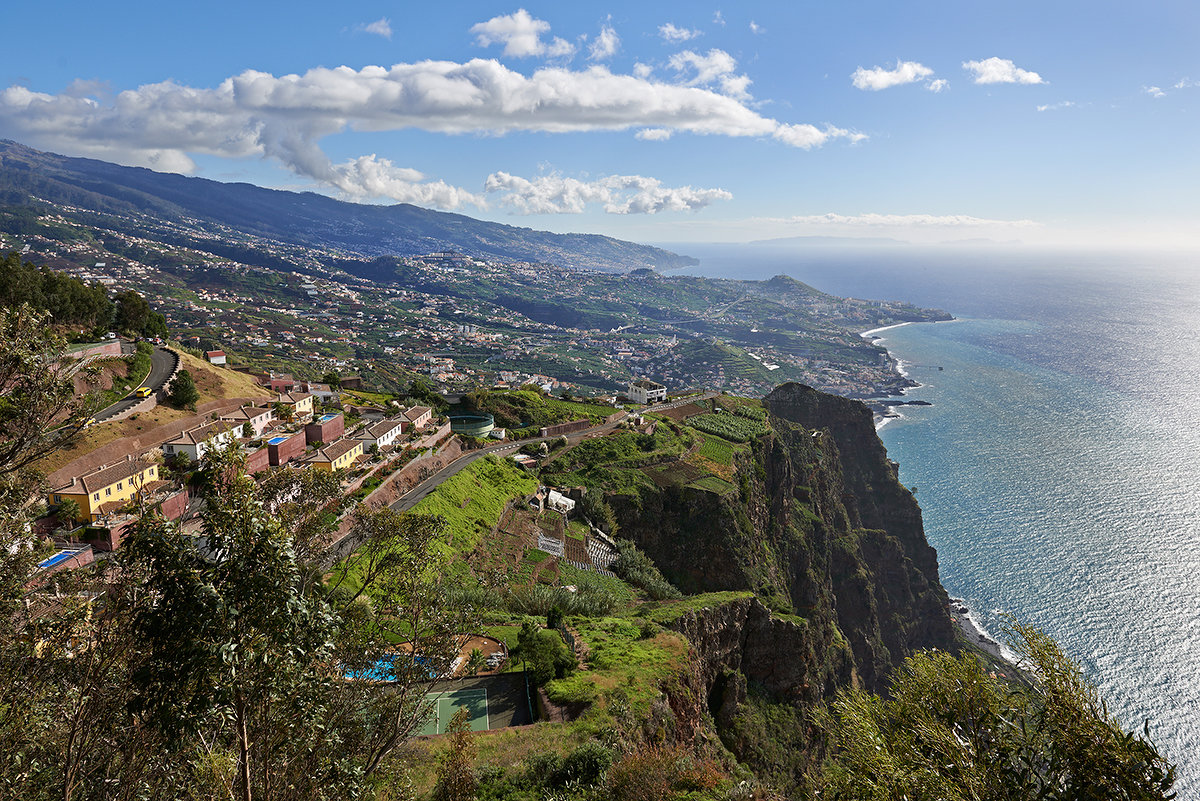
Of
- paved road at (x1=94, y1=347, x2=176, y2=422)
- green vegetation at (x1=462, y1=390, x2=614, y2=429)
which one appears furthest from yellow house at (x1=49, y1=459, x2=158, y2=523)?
green vegetation at (x1=462, y1=390, x2=614, y2=429)

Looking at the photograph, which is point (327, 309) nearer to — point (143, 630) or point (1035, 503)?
point (1035, 503)

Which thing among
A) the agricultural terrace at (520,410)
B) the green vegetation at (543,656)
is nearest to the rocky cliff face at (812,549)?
the green vegetation at (543,656)

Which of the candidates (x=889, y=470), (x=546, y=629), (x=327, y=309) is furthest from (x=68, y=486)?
(x=327, y=309)

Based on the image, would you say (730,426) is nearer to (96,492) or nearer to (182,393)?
(182,393)

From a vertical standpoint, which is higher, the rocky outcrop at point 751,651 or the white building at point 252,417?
the white building at point 252,417

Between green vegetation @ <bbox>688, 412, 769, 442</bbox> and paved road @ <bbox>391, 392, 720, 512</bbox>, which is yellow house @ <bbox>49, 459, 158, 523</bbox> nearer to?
paved road @ <bbox>391, 392, 720, 512</bbox>

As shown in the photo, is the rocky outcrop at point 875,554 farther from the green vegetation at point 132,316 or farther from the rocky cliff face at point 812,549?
the green vegetation at point 132,316

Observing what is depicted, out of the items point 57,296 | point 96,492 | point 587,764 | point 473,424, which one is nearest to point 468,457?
point 473,424
